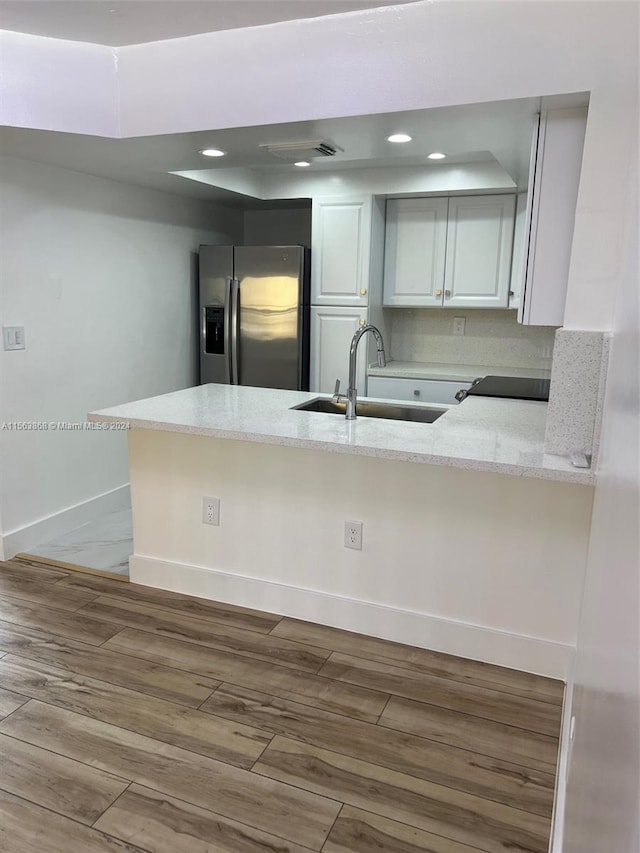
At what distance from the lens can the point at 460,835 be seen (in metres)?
1.65

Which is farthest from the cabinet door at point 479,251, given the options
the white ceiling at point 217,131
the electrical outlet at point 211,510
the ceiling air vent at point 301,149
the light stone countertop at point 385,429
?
the electrical outlet at point 211,510

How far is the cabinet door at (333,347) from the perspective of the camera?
427 cm

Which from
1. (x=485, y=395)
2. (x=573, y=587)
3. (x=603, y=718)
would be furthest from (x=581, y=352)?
(x=603, y=718)

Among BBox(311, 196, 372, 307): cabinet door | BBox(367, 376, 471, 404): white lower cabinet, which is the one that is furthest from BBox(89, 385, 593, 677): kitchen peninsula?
BBox(311, 196, 372, 307): cabinet door

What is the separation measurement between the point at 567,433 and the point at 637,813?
196 centimetres

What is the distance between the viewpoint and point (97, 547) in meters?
3.48

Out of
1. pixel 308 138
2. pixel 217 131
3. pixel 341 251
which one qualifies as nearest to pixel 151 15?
pixel 217 131

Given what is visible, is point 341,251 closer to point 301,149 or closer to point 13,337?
point 301,149

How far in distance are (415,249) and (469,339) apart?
79 centimetres

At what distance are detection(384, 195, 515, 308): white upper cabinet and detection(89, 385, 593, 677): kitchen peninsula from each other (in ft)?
4.62

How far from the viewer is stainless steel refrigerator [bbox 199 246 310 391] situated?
430 centimetres

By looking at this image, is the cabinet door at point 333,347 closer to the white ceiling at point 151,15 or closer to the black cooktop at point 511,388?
the black cooktop at point 511,388

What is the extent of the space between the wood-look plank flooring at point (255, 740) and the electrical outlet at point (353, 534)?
1.21ft

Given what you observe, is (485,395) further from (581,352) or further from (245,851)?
(245,851)
